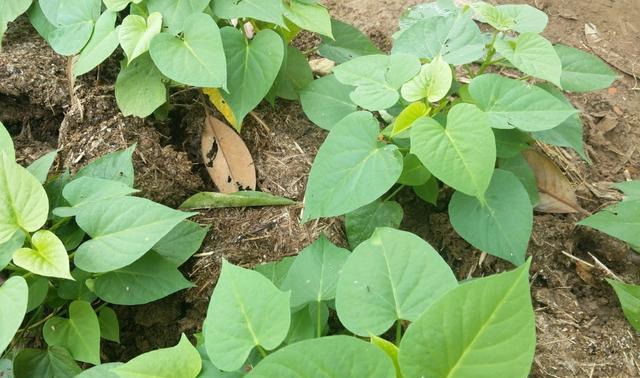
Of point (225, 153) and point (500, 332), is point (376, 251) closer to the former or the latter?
point (500, 332)

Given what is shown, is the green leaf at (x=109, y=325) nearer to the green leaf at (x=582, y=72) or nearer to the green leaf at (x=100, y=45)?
the green leaf at (x=100, y=45)

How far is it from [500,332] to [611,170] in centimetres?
123

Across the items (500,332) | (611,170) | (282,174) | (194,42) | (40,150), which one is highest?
(194,42)

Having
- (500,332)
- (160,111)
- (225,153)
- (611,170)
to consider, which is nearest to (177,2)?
(160,111)

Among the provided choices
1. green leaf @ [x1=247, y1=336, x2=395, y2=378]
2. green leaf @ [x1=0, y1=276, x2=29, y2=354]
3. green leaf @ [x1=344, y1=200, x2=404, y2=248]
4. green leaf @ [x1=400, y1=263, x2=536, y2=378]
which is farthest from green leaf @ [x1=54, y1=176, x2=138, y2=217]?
green leaf @ [x1=400, y1=263, x2=536, y2=378]

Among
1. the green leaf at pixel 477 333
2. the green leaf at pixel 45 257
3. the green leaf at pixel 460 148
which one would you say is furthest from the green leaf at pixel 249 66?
the green leaf at pixel 477 333

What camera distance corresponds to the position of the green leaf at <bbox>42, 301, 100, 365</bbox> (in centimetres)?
140

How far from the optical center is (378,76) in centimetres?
160

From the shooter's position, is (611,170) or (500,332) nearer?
(500,332)

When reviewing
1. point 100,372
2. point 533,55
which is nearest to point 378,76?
point 533,55

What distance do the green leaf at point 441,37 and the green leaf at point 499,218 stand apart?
0.37 m

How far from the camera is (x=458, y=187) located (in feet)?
4.37

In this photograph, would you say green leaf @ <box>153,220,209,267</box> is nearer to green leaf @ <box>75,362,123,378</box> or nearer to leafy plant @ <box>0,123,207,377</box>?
leafy plant @ <box>0,123,207,377</box>

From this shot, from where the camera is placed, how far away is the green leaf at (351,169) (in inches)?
56.1
